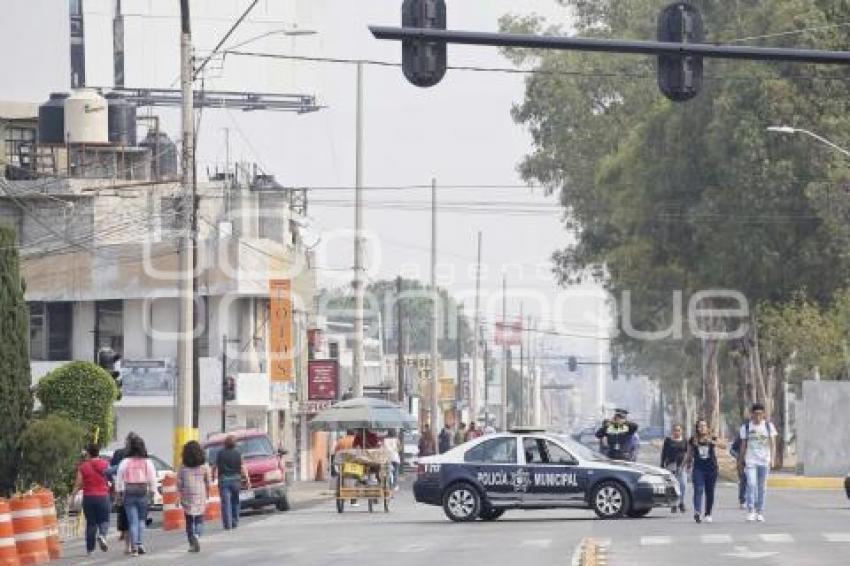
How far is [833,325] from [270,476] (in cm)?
3032

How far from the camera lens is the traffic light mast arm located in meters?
23.9

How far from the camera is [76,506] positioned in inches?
1887

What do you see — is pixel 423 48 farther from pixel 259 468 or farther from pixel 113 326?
pixel 113 326

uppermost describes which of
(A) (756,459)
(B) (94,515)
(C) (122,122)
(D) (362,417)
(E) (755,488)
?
(C) (122,122)

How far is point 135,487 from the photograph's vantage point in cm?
3406

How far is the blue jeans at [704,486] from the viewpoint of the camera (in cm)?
3750

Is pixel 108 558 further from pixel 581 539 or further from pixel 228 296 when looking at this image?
pixel 228 296

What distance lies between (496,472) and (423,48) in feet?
52.5

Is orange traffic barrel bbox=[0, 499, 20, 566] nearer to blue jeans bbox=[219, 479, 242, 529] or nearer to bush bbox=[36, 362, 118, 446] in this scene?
blue jeans bbox=[219, 479, 242, 529]

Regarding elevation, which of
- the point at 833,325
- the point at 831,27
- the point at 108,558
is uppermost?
the point at 831,27

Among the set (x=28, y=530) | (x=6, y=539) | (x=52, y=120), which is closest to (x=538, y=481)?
(x=28, y=530)

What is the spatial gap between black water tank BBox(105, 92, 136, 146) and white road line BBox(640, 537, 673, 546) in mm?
47625

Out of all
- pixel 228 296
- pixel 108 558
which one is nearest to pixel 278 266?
pixel 228 296

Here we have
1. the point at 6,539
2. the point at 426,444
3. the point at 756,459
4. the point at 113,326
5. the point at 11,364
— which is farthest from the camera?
the point at 113,326
